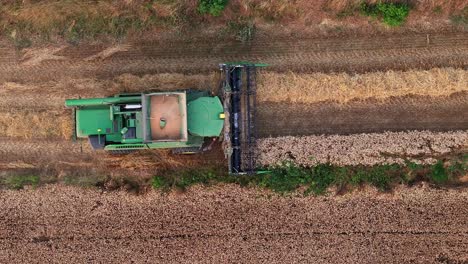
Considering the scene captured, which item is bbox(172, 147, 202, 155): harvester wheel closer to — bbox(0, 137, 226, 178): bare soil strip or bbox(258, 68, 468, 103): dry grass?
bbox(0, 137, 226, 178): bare soil strip

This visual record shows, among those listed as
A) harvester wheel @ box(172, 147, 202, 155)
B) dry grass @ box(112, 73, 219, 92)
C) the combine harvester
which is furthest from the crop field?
the combine harvester

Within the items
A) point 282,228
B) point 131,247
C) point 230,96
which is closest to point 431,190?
point 282,228

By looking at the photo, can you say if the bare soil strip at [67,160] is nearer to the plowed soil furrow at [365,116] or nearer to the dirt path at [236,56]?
the dirt path at [236,56]

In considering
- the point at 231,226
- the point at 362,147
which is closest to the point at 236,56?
the point at 362,147

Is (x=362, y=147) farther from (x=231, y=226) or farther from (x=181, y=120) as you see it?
(x=181, y=120)

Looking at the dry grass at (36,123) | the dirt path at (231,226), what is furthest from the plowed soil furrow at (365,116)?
the dry grass at (36,123)

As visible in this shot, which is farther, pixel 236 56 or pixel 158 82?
pixel 236 56
